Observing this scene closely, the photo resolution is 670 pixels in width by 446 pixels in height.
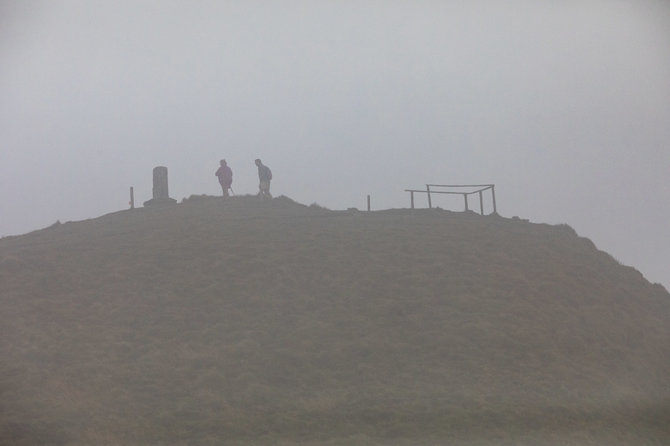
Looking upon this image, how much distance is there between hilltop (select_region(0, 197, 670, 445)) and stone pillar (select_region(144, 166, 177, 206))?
8.16 feet

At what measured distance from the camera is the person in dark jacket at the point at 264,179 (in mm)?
27828

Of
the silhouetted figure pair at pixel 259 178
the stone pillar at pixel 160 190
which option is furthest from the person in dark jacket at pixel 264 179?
the stone pillar at pixel 160 190

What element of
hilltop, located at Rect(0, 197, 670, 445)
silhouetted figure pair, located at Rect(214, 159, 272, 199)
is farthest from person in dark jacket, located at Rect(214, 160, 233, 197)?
hilltop, located at Rect(0, 197, 670, 445)

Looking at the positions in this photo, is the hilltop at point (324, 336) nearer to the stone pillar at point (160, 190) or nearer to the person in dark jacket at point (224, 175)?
the stone pillar at point (160, 190)

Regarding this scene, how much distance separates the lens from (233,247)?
22.5 meters

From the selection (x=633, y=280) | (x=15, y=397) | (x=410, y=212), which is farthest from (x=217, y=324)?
(x=633, y=280)

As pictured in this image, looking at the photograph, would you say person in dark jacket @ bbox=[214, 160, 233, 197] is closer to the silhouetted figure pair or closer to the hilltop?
the silhouetted figure pair

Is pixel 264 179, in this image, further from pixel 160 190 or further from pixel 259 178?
pixel 160 190

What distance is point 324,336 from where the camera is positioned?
1750 cm

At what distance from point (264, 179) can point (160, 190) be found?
3.83 meters

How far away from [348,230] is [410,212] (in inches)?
160

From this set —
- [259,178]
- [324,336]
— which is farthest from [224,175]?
[324,336]

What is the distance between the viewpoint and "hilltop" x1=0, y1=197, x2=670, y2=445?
1407 centimetres

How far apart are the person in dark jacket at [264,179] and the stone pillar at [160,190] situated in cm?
324
